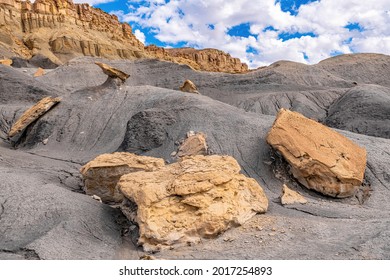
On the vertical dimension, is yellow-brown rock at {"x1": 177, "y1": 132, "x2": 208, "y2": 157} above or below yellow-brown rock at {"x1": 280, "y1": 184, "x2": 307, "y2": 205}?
above

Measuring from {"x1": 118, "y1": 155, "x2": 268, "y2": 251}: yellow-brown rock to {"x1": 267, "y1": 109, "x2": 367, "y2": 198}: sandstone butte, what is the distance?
2.35 m

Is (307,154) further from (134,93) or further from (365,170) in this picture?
(134,93)

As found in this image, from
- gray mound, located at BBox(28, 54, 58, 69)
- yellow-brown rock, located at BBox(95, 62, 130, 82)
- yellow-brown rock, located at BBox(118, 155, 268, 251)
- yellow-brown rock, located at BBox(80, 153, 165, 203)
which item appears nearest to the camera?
yellow-brown rock, located at BBox(118, 155, 268, 251)

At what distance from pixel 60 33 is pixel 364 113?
45.5 metres

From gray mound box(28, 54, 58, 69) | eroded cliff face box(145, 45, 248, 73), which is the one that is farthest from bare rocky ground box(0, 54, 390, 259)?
eroded cliff face box(145, 45, 248, 73)

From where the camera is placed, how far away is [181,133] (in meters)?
10.4

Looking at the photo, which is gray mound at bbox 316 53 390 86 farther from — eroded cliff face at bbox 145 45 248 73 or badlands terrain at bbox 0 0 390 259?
eroded cliff face at bbox 145 45 248 73

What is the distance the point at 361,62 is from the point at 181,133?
122 ft

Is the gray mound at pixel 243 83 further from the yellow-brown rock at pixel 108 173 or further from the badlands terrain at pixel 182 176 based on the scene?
the yellow-brown rock at pixel 108 173

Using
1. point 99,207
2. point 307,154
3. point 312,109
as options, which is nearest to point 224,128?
point 307,154

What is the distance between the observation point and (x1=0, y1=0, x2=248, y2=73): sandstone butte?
152ft

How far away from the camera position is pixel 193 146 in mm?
9586

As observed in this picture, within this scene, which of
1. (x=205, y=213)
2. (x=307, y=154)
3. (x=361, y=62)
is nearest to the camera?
(x=205, y=213)

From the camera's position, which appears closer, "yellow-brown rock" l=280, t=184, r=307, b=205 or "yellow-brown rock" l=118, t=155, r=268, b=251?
"yellow-brown rock" l=118, t=155, r=268, b=251
